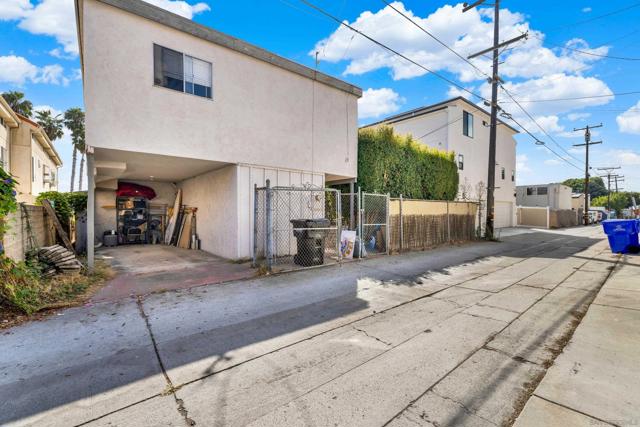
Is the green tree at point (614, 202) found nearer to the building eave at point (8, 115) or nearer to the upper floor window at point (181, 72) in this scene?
the upper floor window at point (181, 72)

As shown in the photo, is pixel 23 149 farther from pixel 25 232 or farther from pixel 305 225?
pixel 305 225

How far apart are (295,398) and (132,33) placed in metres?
8.44

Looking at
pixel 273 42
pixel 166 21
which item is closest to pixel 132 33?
pixel 166 21

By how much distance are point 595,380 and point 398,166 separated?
421 inches

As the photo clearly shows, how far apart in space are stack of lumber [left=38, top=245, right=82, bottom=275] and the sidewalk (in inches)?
330

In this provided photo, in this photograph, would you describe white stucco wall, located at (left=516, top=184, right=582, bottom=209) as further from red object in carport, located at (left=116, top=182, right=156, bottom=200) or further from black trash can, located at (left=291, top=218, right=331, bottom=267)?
red object in carport, located at (left=116, top=182, right=156, bottom=200)

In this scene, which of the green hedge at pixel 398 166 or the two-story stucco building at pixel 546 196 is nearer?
the green hedge at pixel 398 166

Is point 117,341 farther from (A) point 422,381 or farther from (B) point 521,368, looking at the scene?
(B) point 521,368

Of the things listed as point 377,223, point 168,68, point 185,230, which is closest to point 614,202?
point 377,223

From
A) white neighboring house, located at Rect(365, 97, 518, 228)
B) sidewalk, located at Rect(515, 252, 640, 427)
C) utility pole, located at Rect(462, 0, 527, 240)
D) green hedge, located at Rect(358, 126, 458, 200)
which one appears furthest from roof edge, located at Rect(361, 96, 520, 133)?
sidewalk, located at Rect(515, 252, 640, 427)

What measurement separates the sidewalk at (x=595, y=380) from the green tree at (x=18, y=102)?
33.3m

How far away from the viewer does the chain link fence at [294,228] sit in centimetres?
807

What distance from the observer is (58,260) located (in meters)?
6.43

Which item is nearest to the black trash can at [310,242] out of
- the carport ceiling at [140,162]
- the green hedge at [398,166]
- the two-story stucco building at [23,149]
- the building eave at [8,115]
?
the carport ceiling at [140,162]
